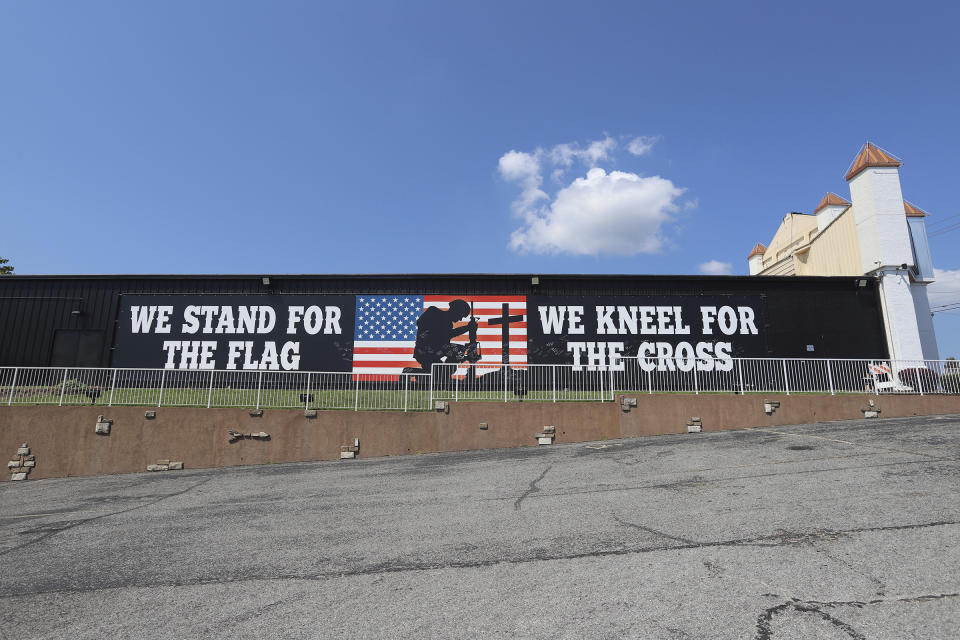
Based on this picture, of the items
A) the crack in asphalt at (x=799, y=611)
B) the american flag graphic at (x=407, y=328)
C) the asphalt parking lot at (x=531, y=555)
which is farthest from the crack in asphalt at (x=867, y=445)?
the american flag graphic at (x=407, y=328)

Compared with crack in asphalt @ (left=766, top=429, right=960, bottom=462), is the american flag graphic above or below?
above

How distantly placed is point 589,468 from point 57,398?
15719mm

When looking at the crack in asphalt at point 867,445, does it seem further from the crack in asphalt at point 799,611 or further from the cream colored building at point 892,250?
the cream colored building at point 892,250

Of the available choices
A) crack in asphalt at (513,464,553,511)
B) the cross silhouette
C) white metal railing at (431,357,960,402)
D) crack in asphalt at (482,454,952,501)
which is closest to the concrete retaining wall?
white metal railing at (431,357,960,402)

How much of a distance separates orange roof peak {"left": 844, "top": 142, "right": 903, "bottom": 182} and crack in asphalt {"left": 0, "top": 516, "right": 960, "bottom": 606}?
2247 cm

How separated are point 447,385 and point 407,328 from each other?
7417mm

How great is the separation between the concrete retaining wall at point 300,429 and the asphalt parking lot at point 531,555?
4.63m

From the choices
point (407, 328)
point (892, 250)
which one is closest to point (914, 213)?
point (892, 250)

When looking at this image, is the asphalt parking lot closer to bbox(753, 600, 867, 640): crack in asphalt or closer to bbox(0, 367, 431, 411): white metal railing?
bbox(753, 600, 867, 640): crack in asphalt

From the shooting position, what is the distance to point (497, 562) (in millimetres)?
4531

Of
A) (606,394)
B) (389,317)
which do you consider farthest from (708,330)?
(389,317)

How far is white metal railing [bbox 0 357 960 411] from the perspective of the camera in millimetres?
14148

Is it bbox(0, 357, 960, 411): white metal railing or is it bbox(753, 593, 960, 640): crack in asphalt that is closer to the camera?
bbox(753, 593, 960, 640): crack in asphalt

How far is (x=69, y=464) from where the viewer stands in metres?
13.8
